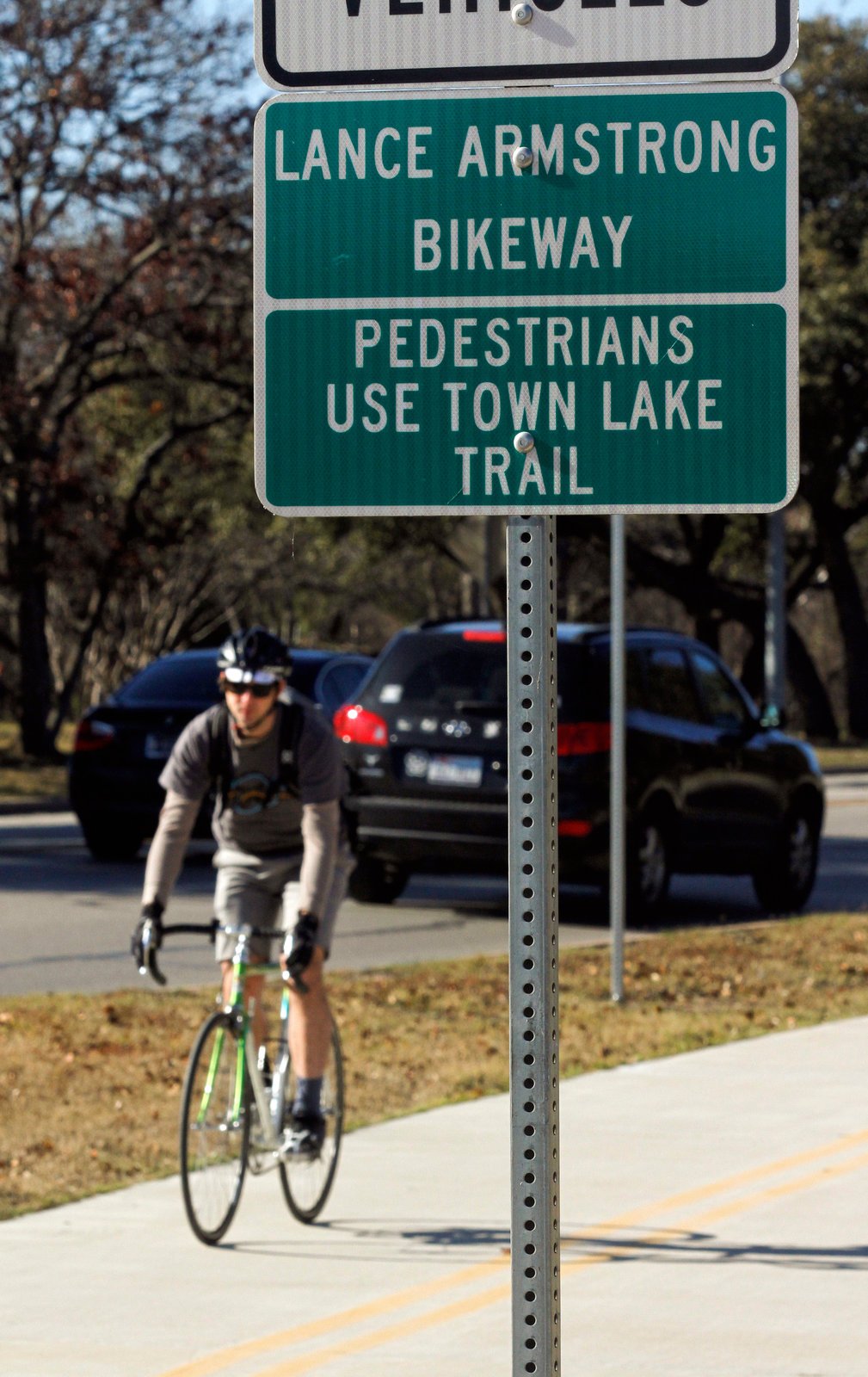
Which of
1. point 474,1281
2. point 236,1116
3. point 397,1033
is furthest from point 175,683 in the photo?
point 474,1281

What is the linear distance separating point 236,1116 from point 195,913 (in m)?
8.18

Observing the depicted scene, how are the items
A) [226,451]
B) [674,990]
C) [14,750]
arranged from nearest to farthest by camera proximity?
[674,990] < [14,750] < [226,451]

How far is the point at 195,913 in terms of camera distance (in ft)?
49.1

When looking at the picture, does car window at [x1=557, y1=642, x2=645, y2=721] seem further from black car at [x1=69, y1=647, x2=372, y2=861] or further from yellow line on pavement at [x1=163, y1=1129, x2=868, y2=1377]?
yellow line on pavement at [x1=163, y1=1129, x2=868, y2=1377]

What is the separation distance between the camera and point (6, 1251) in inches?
257

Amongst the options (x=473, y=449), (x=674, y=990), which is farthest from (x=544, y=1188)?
(x=674, y=990)

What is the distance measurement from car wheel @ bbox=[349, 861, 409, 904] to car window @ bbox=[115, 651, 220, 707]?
2712 mm

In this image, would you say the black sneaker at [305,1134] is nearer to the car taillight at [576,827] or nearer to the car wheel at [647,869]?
the car taillight at [576,827]

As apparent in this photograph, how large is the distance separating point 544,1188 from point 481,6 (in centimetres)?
157

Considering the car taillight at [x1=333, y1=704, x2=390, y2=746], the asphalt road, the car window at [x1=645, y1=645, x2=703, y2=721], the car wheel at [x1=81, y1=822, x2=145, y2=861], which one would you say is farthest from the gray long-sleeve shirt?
the car wheel at [x1=81, y1=822, x2=145, y2=861]

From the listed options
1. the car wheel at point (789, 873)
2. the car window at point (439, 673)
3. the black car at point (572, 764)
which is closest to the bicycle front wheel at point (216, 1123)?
the black car at point (572, 764)

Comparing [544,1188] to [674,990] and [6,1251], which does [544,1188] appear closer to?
[6,1251]

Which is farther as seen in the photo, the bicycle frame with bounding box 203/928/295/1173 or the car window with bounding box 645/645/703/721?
the car window with bounding box 645/645/703/721

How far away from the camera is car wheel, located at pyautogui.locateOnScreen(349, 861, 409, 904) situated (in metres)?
16.1
